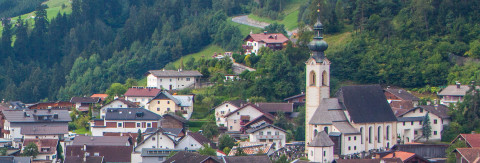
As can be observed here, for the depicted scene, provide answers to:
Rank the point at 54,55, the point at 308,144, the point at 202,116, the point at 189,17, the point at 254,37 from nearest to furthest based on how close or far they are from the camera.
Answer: the point at 308,144 → the point at 202,116 → the point at 254,37 → the point at 189,17 → the point at 54,55

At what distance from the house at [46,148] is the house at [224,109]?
44.2 feet

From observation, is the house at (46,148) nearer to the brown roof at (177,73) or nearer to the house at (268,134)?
the house at (268,134)

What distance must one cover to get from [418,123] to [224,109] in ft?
48.3

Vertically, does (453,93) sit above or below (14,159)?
above

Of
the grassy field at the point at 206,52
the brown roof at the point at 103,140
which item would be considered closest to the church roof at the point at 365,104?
the brown roof at the point at 103,140

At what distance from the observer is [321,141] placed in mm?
65750

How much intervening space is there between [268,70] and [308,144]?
64.5 feet

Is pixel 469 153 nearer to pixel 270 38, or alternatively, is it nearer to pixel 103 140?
pixel 103 140

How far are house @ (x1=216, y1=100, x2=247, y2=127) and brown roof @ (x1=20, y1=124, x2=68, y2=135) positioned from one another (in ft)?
36.5

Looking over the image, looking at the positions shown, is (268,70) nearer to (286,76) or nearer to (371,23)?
(286,76)

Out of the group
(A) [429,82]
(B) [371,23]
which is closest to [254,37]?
(B) [371,23]

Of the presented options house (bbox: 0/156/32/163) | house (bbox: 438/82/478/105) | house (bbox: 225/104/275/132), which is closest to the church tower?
house (bbox: 225/104/275/132)

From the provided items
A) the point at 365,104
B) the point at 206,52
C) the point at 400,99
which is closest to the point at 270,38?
the point at 206,52

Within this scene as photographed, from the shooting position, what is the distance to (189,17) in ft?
402
